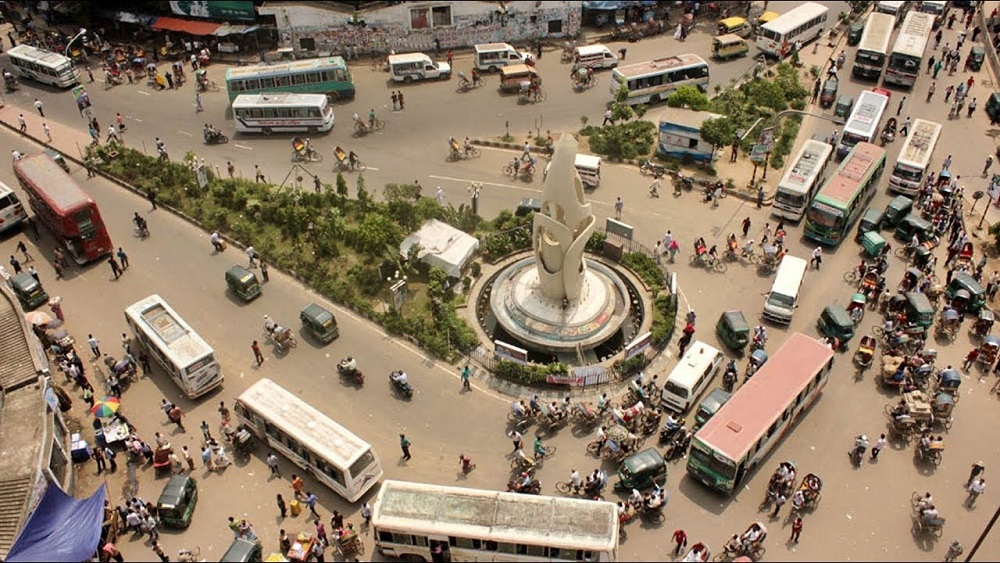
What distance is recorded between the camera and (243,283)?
1719 inches

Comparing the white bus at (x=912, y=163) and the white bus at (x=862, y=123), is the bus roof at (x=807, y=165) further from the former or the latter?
the white bus at (x=912, y=163)

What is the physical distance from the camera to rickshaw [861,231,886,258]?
4644cm

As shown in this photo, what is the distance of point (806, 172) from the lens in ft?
164

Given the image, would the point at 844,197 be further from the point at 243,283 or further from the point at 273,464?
the point at 273,464

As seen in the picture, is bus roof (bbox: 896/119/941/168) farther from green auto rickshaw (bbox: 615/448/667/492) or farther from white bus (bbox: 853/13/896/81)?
green auto rickshaw (bbox: 615/448/667/492)

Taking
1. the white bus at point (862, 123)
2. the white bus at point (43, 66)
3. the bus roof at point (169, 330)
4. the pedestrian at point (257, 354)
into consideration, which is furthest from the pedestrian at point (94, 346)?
the white bus at point (862, 123)

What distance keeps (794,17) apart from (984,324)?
126 feet

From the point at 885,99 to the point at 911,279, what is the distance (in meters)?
19.6

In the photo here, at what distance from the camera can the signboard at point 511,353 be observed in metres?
39.2

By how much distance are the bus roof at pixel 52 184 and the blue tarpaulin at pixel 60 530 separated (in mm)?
19223

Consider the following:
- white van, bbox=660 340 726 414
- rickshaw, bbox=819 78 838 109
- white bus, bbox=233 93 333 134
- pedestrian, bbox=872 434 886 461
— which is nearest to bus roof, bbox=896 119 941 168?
rickshaw, bbox=819 78 838 109

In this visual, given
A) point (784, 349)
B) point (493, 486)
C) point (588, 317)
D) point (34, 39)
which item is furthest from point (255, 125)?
point (784, 349)

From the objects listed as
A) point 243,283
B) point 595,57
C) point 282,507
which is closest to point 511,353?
point 282,507

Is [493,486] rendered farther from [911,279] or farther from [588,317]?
[911,279]
